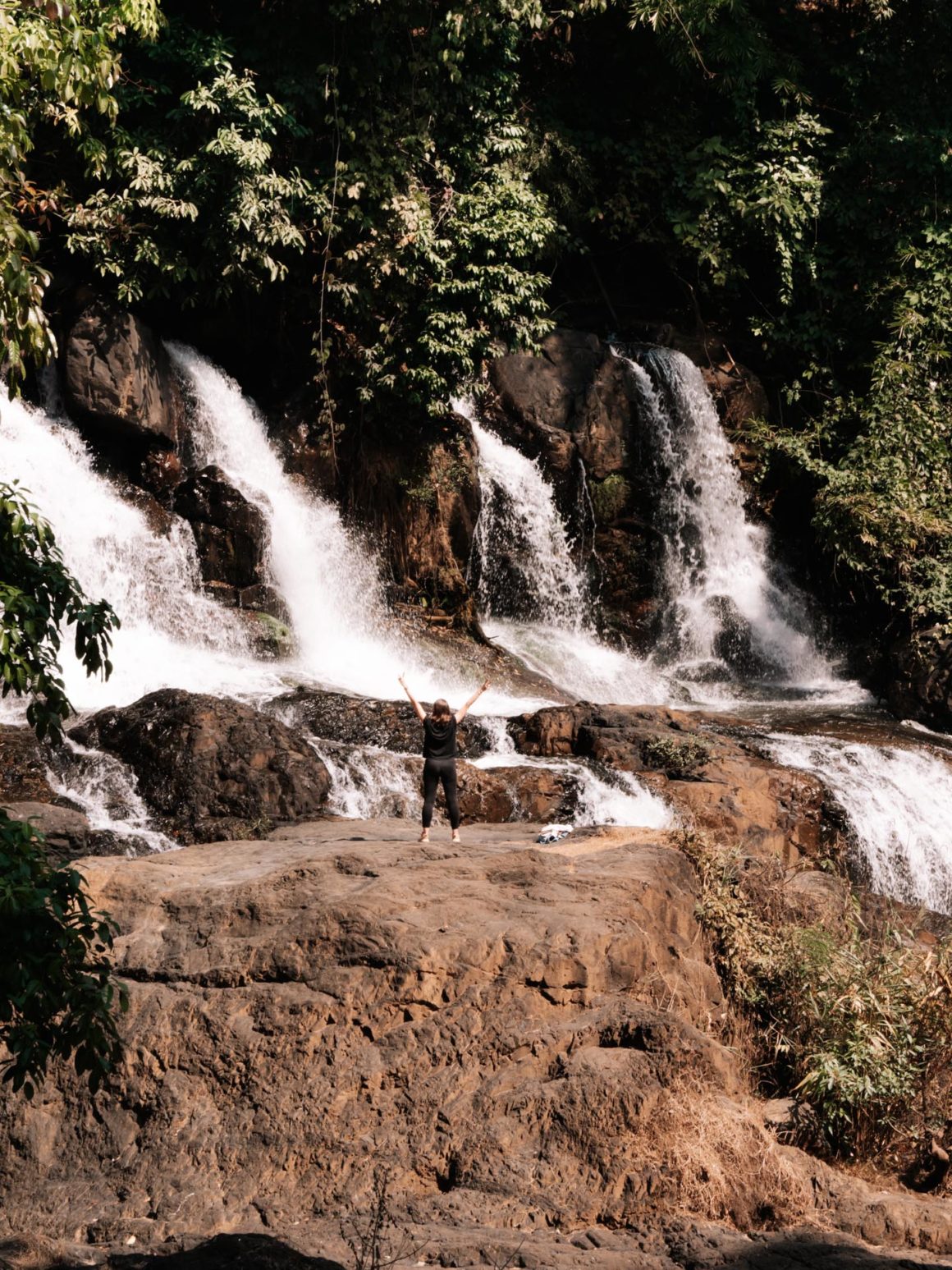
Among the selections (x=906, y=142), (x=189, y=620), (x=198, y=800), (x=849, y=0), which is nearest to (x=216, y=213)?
(x=189, y=620)

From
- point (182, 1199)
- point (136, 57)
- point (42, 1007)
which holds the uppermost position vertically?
point (136, 57)

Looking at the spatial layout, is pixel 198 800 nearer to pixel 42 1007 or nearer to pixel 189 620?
pixel 189 620

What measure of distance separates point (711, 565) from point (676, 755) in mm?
8121

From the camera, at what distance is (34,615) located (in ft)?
14.1

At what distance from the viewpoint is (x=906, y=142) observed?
20.7 meters

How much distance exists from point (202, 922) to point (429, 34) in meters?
14.5

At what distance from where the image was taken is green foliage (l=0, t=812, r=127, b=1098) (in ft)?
12.2

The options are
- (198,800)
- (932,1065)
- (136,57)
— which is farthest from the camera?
(136,57)

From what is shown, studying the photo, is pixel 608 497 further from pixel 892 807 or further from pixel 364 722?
pixel 364 722

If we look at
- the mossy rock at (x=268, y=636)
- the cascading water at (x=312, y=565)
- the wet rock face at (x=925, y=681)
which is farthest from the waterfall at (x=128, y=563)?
the wet rock face at (x=925, y=681)

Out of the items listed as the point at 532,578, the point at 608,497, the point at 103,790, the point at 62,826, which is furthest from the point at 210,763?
the point at 608,497

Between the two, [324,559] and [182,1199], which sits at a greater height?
[324,559]

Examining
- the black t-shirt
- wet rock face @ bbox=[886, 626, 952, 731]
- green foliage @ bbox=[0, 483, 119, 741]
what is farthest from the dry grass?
wet rock face @ bbox=[886, 626, 952, 731]

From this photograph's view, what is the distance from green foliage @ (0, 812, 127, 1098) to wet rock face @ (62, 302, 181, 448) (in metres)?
13.1
